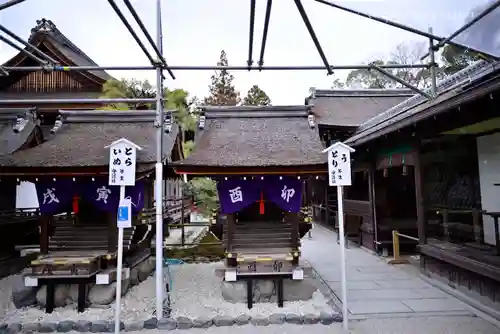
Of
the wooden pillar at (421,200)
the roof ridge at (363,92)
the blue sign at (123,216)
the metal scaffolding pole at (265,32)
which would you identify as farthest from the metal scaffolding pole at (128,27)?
the roof ridge at (363,92)

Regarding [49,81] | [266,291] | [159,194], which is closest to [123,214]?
[159,194]

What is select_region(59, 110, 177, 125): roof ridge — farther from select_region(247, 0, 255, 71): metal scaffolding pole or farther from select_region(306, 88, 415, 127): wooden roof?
select_region(306, 88, 415, 127): wooden roof

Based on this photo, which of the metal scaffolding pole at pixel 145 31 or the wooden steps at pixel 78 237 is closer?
the metal scaffolding pole at pixel 145 31

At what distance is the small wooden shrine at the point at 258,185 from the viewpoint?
18.3 ft

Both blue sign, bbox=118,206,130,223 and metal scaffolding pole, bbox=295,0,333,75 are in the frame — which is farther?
blue sign, bbox=118,206,130,223

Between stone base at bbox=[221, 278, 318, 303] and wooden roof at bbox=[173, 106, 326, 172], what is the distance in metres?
A: 2.20

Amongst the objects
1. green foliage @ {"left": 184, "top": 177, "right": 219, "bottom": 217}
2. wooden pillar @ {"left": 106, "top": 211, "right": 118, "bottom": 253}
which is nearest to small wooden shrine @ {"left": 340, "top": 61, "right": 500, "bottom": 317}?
wooden pillar @ {"left": 106, "top": 211, "right": 118, "bottom": 253}

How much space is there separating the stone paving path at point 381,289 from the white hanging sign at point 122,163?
4.17 meters

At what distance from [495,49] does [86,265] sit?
6.92 m

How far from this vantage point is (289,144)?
6.48 metres

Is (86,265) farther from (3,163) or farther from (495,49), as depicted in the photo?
(495,49)

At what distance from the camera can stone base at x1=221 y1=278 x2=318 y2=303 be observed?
5.92 metres

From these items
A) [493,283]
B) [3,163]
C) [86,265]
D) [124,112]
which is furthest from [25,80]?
[493,283]

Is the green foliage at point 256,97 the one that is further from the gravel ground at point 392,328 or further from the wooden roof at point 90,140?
the gravel ground at point 392,328
